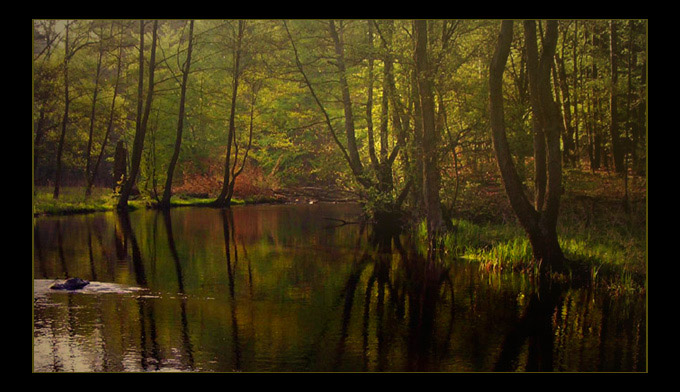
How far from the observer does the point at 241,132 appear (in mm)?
31781

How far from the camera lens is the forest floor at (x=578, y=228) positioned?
37.0ft

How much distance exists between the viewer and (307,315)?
28.7 feet

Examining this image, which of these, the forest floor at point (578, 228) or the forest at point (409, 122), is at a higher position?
the forest at point (409, 122)

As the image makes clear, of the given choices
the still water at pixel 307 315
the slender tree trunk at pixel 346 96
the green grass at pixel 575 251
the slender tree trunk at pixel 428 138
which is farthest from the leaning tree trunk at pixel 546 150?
the slender tree trunk at pixel 346 96

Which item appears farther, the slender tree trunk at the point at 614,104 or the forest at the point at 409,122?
the slender tree trunk at the point at 614,104

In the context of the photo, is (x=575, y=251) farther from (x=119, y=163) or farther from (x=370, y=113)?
(x=119, y=163)

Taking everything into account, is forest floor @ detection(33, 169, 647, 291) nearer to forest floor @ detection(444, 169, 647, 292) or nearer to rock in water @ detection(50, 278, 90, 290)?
forest floor @ detection(444, 169, 647, 292)

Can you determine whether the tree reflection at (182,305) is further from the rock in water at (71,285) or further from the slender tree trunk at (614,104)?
the slender tree trunk at (614,104)

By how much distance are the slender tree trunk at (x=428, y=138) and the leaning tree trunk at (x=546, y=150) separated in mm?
4012

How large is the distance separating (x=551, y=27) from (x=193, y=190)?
74.7 feet

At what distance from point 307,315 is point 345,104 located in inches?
570

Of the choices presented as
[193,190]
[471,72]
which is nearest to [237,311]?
[471,72]

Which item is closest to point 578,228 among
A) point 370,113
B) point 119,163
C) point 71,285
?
point 370,113
